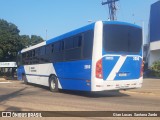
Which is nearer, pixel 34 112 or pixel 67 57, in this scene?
pixel 34 112

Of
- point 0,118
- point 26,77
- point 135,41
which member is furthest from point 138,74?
point 26,77

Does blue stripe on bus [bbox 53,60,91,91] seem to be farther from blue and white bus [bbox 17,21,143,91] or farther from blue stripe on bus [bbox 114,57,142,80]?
blue stripe on bus [bbox 114,57,142,80]

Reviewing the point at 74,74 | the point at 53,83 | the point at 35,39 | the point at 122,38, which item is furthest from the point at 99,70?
the point at 35,39

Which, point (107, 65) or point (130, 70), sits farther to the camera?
point (130, 70)

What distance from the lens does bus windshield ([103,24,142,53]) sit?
1352 cm

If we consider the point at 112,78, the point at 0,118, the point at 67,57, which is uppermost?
the point at 67,57

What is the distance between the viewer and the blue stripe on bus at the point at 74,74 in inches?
550

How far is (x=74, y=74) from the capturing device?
49.2 feet

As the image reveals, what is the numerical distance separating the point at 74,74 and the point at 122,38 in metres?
2.90

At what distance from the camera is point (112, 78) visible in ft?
44.7

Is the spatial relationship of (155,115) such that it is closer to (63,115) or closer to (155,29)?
(63,115)

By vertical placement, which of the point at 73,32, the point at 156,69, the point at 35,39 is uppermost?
the point at 35,39

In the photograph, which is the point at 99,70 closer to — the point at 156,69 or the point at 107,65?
the point at 107,65

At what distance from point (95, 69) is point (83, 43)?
1468 mm
